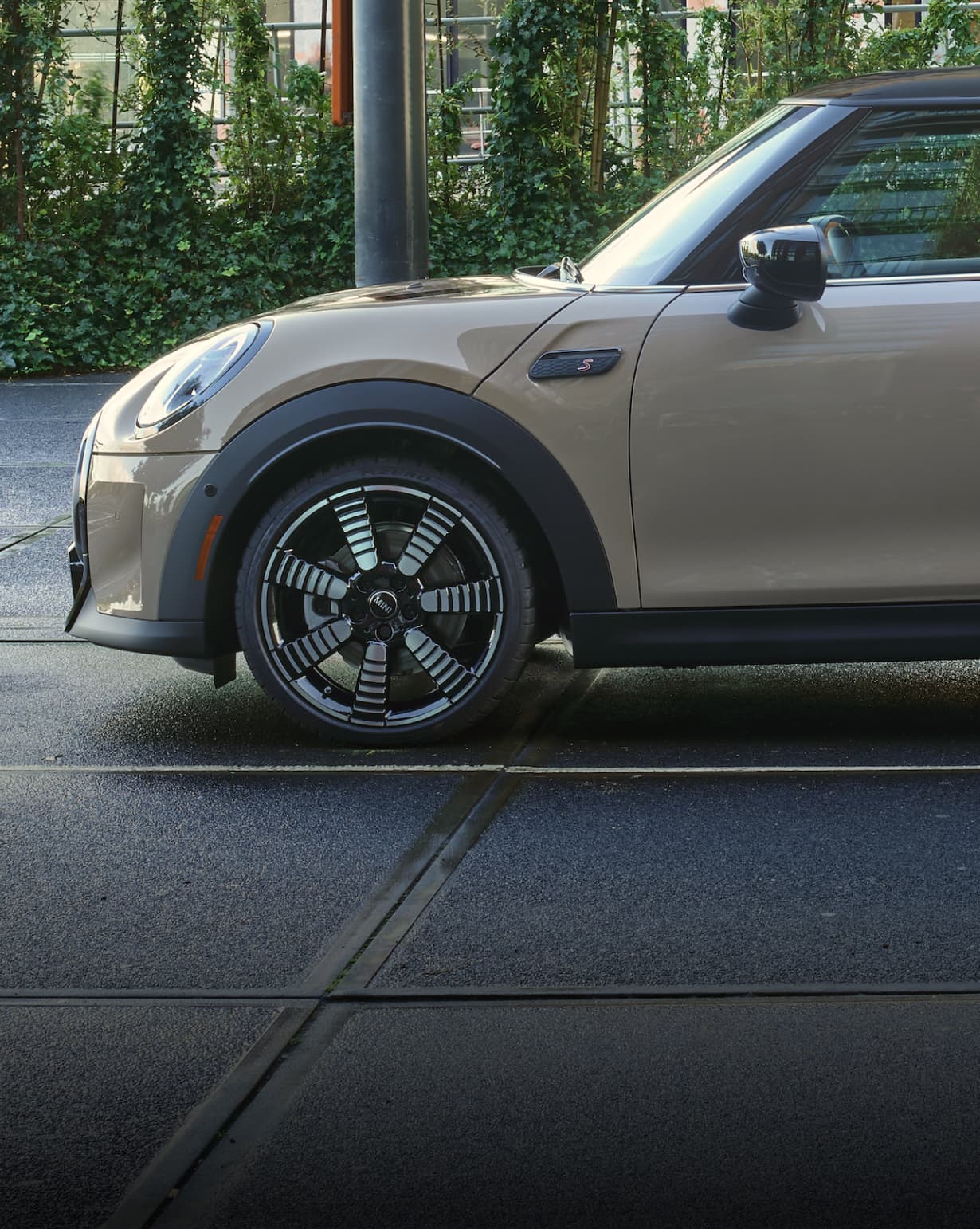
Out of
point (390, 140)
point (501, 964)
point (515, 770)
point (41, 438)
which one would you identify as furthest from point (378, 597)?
point (41, 438)

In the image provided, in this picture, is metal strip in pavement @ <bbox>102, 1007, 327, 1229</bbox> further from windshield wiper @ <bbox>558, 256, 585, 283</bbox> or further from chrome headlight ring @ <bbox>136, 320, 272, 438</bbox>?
windshield wiper @ <bbox>558, 256, 585, 283</bbox>

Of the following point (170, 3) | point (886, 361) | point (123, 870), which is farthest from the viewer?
point (170, 3)

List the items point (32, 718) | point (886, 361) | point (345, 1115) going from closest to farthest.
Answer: point (345, 1115), point (886, 361), point (32, 718)

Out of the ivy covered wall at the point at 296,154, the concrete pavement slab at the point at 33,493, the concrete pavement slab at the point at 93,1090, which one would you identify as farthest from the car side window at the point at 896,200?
the ivy covered wall at the point at 296,154

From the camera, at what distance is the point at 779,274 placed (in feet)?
15.3

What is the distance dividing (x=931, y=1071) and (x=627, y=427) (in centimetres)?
215

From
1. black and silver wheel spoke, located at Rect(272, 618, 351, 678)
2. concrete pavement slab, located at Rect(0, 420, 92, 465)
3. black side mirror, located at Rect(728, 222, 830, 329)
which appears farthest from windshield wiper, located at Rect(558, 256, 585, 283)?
concrete pavement slab, located at Rect(0, 420, 92, 465)

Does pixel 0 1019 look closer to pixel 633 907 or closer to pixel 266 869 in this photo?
pixel 266 869

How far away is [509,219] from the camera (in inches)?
578

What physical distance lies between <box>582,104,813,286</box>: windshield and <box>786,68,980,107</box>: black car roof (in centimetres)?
11

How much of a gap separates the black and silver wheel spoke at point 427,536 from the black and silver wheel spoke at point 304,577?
0.58 feet

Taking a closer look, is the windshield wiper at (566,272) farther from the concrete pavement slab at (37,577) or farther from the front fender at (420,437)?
the concrete pavement slab at (37,577)

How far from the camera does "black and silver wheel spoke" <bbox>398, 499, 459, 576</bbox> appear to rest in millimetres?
4973

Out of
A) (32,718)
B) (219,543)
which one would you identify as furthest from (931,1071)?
(32,718)
